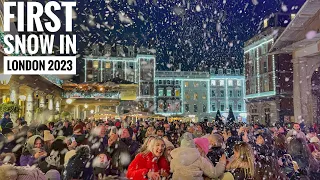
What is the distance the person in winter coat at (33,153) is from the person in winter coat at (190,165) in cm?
249

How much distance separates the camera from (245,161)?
4.40m

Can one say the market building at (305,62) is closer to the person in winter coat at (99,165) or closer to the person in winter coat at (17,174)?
the person in winter coat at (99,165)

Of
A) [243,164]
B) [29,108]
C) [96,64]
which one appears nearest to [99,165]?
[243,164]

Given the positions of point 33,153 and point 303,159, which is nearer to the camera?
point 33,153

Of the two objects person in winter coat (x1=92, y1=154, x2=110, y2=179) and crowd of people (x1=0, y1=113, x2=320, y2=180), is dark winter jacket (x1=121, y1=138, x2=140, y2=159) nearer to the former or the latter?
crowd of people (x1=0, y1=113, x2=320, y2=180)

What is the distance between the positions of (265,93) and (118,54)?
95.1 ft

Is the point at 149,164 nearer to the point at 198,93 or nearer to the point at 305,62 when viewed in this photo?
the point at 305,62

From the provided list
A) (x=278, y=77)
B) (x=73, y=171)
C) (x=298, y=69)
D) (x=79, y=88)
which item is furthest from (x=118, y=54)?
(x=73, y=171)

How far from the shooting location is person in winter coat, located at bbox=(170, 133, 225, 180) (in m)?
4.48

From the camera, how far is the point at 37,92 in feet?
77.2

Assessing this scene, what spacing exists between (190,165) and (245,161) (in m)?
0.75

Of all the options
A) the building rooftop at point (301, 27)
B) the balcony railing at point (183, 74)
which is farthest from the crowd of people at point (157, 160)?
the balcony railing at point (183, 74)

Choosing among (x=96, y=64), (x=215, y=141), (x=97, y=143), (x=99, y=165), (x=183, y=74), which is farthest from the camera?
(x=183, y=74)

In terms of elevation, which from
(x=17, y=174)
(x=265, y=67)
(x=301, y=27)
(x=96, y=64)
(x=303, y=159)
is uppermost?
(x=96, y=64)
